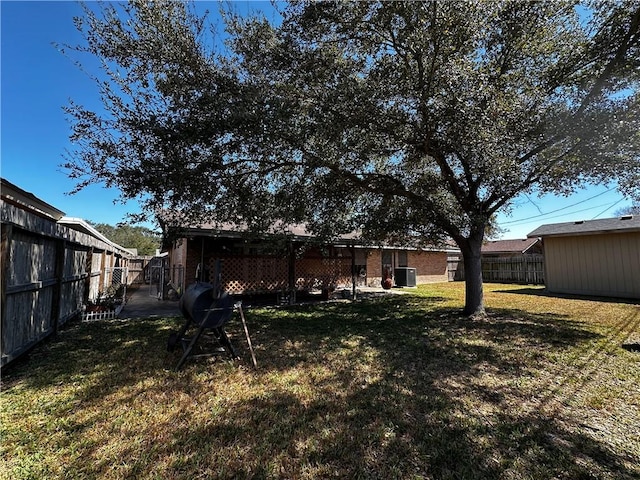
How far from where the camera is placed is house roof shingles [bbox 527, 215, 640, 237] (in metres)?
11.6

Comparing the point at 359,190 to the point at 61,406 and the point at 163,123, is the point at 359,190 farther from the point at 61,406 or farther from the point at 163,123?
the point at 61,406

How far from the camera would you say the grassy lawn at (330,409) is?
2.49m

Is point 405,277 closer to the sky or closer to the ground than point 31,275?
closer to the ground

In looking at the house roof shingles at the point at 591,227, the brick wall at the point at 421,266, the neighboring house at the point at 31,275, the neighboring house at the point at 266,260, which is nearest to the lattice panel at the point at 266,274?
the neighboring house at the point at 266,260

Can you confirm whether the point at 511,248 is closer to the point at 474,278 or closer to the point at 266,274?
the point at 474,278

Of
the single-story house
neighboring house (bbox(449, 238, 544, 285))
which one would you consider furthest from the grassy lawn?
the single-story house

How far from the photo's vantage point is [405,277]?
1841 centimetres

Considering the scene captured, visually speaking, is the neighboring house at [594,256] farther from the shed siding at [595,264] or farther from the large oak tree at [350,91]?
the large oak tree at [350,91]

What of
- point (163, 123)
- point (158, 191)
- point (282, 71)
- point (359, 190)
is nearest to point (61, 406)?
point (158, 191)

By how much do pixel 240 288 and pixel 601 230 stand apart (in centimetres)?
1409

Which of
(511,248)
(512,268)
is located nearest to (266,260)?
(512,268)

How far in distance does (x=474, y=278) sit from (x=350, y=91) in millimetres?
6038

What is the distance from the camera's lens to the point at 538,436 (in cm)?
293

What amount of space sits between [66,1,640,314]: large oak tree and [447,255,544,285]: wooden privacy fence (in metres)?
13.6
